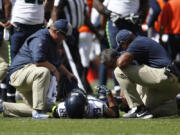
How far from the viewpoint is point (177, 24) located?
11.3 m

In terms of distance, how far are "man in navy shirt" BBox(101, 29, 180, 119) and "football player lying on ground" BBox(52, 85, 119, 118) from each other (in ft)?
0.68

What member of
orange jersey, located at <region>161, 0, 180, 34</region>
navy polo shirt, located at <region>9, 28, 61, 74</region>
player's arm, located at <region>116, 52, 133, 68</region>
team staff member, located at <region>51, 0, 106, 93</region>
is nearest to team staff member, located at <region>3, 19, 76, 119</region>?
navy polo shirt, located at <region>9, 28, 61, 74</region>

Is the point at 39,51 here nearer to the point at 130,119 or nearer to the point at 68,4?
the point at 130,119

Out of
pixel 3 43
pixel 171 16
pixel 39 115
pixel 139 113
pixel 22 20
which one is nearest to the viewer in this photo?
pixel 39 115

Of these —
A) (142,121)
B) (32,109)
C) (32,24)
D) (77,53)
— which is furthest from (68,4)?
(142,121)

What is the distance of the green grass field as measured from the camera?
6.12 m

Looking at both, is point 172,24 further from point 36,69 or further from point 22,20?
point 36,69

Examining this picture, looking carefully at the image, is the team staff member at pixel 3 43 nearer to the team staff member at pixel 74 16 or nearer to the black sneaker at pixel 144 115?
the team staff member at pixel 74 16

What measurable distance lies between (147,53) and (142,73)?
0.26m

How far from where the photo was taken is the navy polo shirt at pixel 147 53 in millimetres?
7457

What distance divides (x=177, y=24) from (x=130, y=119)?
430 cm

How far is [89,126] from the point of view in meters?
6.57

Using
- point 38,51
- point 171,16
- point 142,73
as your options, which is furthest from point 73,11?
point 142,73

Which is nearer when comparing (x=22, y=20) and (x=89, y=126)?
(x=89, y=126)
